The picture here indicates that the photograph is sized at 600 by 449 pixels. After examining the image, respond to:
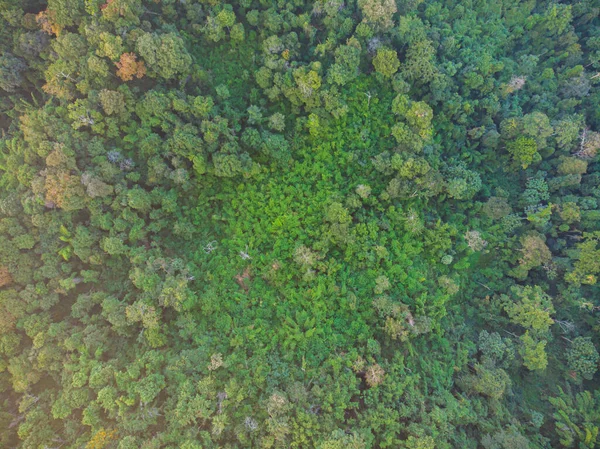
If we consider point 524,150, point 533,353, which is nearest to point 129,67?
point 524,150

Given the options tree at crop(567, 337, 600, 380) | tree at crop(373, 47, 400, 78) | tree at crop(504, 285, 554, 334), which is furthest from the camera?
tree at crop(373, 47, 400, 78)

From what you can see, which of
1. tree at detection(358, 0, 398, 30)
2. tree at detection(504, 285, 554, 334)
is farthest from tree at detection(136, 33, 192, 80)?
tree at detection(504, 285, 554, 334)

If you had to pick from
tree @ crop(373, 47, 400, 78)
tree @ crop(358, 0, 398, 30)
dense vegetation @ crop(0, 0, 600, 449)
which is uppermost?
tree @ crop(358, 0, 398, 30)

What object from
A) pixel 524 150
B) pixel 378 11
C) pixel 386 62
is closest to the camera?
pixel 378 11

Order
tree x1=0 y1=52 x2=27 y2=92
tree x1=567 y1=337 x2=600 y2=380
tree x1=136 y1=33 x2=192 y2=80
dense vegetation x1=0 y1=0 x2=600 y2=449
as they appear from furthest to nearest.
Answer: tree x1=0 y1=52 x2=27 y2=92 < tree x1=567 y1=337 x2=600 y2=380 < tree x1=136 y1=33 x2=192 y2=80 < dense vegetation x1=0 y1=0 x2=600 y2=449

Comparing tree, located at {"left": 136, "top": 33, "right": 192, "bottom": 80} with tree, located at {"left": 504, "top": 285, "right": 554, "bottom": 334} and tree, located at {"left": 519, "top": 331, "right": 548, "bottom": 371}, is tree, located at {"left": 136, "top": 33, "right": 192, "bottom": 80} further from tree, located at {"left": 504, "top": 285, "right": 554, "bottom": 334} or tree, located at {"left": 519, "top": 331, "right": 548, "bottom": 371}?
tree, located at {"left": 519, "top": 331, "right": 548, "bottom": 371}

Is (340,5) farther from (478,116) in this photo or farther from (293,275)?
(293,275)

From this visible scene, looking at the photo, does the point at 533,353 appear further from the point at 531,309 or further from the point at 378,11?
the point at 378,11

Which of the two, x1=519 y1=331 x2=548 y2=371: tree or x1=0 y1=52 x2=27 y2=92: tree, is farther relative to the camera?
x1=0 y1=52 x2=27 y2=92: tree

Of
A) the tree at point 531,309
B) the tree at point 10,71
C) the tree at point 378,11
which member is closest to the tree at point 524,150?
the tree at point 531,309

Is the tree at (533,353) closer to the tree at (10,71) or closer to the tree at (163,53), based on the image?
the tree at (163,53)
